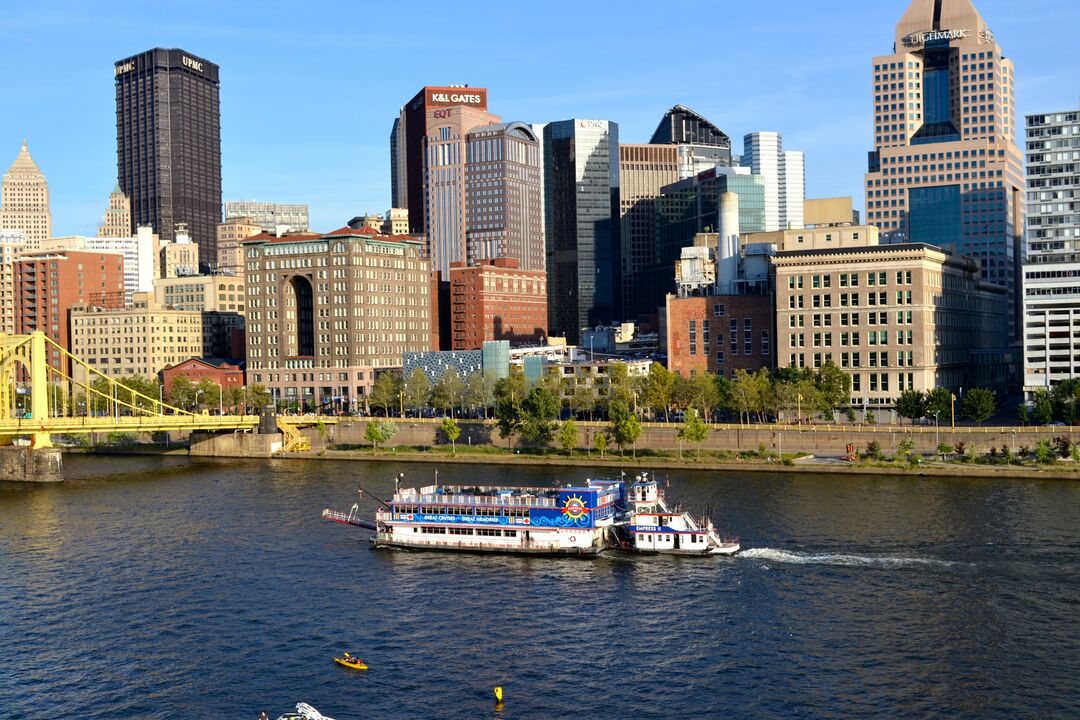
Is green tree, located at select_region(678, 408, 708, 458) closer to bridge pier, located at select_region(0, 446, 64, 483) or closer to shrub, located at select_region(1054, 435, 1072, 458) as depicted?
shrub, located at select_region(1054, 435, 1072, 458)

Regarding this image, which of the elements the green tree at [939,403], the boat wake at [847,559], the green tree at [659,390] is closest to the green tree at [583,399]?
the green tree at [659,390]

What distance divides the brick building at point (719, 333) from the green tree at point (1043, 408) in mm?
48479

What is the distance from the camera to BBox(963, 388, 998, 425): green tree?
146m

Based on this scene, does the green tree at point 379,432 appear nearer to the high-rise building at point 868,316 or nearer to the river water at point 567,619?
the river water at point 567,619

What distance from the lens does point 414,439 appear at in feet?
591

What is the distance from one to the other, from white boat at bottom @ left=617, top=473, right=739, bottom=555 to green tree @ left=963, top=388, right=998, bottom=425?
65.2m

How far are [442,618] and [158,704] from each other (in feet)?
67.9

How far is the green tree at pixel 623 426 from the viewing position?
495 feet

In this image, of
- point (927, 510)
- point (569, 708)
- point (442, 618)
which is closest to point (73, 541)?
point (442, 618)

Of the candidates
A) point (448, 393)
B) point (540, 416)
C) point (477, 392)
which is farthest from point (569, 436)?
point (448, 393)

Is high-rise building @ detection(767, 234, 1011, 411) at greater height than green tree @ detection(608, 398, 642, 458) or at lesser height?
greater

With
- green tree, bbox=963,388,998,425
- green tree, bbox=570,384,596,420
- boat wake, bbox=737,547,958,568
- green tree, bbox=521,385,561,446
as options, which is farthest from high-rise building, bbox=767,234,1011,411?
boat wake, bbox=737,547,958,568

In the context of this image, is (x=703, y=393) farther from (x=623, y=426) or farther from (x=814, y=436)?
(x=814, y=436)

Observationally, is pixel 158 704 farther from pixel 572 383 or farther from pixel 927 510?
pixel 572 383
